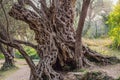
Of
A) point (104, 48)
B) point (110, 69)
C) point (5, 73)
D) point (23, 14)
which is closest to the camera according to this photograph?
point (23, 14)

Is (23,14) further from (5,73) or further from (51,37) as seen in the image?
(5,73)

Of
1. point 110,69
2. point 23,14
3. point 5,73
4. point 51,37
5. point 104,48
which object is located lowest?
point 5,73

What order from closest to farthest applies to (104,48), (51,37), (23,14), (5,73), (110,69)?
1. (23,14)
2. (51,37)
3. (110,69)
4. (5,73)
5. (104,48)

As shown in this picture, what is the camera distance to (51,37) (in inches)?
460

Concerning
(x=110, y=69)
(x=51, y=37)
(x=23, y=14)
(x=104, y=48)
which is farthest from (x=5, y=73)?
(x=110, y=69)

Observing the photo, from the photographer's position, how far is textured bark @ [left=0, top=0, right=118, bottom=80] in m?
11.2

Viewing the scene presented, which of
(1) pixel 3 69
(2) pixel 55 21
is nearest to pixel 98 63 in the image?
(2) pixel 55 21

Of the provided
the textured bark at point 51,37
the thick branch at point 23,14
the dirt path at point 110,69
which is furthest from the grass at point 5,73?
the dirt path at point 110,69

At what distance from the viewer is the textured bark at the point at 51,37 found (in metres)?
11.2

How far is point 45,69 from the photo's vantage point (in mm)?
11070

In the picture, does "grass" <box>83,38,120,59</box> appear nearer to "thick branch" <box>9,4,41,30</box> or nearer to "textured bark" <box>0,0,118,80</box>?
"textured bark" <box>0,0,118,80</box>

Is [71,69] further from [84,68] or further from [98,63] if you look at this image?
[98,63]

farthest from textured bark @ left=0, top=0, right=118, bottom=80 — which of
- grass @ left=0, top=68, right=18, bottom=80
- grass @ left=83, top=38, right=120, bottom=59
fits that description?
grass @ left=0, top=68, right=18, bottom=80

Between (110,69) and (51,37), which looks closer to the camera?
(51,37)
